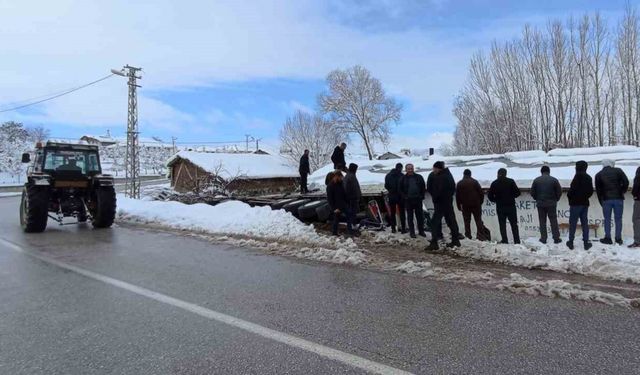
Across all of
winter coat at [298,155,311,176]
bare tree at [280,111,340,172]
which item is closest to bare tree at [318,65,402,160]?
bare tree at [280,111,340,172]

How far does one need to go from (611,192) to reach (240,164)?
3660 cm

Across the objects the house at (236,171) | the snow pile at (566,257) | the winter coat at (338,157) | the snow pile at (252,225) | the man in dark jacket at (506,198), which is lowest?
the snow pile at (566,257)

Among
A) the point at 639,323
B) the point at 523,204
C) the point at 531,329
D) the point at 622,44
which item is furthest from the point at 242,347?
the point at 622,44

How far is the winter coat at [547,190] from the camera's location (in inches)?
369

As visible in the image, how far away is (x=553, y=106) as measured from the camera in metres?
30.2

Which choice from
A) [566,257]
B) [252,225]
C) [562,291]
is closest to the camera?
[562,291]

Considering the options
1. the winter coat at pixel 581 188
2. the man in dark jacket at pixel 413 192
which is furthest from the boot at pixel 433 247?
the winter coat at pixel 581 188

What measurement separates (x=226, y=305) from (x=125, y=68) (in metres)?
23.6

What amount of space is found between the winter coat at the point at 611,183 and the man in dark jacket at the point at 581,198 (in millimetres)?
299

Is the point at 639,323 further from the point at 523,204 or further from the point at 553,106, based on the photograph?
the point at 553,106

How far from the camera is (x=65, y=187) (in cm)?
1389

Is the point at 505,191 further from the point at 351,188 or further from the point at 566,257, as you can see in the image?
the point at 351,188

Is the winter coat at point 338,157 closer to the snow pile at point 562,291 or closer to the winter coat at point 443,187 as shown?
the winter coat at point 443,187

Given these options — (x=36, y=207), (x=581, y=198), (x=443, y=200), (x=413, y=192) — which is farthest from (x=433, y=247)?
(x=36, y=207)
